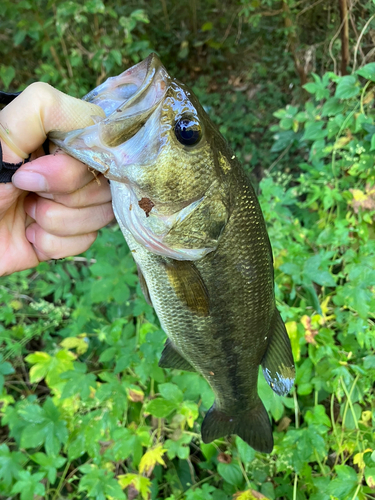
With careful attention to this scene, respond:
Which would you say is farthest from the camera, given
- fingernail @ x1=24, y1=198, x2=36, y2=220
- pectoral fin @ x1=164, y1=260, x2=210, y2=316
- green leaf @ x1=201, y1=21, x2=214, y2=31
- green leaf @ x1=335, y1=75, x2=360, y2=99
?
green leaf @ x1=201, y1=21, x2=214, y2=31

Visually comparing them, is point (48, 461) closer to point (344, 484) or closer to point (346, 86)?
point (344, 484)

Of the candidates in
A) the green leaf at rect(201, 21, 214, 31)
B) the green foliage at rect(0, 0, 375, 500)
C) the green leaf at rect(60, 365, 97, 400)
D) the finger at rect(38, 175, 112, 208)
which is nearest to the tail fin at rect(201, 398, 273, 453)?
the green foliage at rect(0, 0, 375, 500)

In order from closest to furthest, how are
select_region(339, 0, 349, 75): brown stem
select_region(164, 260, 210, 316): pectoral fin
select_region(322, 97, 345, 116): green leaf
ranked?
select_region(164, 260, 210, 316): pectoral fin
select_region(322, 97, 345, 116): green leaf
select_region(339, 0, 349, 75): brown stem

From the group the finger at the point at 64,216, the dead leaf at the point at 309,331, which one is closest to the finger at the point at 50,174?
the finger at the point at 64,216

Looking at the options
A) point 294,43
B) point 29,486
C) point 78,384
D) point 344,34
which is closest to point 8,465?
point 29,486

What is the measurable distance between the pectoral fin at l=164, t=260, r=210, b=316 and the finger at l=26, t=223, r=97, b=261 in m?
0.46

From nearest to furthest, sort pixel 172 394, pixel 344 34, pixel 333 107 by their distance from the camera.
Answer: pixel 172 394 < pixel 333 107 < pixel 344 34

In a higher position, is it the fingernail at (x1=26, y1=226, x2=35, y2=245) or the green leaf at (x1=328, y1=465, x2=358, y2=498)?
the fingernail at (x1=26, y1=226, x2=35, y2=245)

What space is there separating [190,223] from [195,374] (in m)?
0.94

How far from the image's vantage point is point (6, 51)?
3359 millimetres

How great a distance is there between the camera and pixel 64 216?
1.22 metres

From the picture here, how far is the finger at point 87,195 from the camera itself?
3.83 feet

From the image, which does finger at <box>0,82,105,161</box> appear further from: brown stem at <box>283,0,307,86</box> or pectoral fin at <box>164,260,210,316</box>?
brown stem at <box>283,0,307,86</box>

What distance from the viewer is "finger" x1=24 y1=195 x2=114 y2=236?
1.20m
